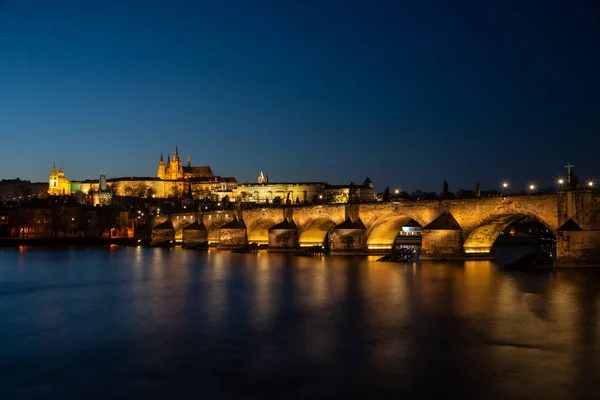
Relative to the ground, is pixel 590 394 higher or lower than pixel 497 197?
lower

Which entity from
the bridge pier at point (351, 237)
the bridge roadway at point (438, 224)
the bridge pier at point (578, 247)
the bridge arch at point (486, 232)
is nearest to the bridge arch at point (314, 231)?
the bridge roadway at point (438, 224)

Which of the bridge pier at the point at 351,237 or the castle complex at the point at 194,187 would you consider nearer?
the bridge pier at the point at 351,237

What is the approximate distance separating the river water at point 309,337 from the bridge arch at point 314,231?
19174mm

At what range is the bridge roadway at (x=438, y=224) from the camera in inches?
1053

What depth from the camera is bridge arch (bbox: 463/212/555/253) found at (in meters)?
33.2

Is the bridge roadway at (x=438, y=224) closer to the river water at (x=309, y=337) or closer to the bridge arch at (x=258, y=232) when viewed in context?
the bridge arch at (x=258, y=232)

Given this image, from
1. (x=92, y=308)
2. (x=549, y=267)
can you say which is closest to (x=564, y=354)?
(x=92, y=308)

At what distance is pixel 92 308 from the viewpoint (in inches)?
862

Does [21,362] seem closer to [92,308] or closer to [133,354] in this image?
[133,354]

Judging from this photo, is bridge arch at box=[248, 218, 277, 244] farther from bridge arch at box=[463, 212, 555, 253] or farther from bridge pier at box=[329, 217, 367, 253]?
bridge arch at box=[463, 212, 555, 253]

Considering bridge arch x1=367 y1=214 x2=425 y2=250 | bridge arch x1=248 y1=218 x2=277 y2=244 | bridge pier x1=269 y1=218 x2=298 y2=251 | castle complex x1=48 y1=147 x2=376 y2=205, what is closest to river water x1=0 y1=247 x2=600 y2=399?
bridge arch x1=367 y1=214 x2=425 y2=250

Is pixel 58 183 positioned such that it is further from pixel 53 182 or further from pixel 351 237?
pixel 351 237

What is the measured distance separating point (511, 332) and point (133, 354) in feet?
32.1

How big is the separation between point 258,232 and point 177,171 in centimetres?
13220
